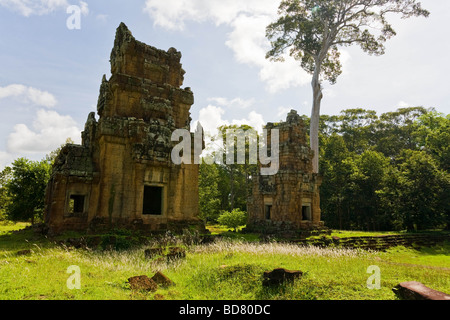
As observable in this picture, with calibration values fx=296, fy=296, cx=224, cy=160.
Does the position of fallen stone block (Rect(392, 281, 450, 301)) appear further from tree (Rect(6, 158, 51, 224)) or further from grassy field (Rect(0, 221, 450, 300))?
tree (Rect(6, 158, 51, 224))

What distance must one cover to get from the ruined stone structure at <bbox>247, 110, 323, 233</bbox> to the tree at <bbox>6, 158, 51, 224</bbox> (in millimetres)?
14307

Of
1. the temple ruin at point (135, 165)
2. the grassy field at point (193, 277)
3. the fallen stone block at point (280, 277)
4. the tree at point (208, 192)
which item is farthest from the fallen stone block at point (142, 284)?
the tree at point (208, 192)

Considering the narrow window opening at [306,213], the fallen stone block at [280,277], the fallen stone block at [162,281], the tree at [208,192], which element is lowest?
the fallen stone block at [162,281]

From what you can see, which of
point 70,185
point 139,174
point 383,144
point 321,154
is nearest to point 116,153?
point 139,174

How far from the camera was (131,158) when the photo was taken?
12648 mm

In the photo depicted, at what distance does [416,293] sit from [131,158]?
10853 millimetres

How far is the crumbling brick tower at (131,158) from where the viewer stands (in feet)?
39.9

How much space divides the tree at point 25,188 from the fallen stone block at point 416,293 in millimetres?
21465

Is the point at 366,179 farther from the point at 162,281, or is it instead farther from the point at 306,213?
the point at 162,281

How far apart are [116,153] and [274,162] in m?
9.53

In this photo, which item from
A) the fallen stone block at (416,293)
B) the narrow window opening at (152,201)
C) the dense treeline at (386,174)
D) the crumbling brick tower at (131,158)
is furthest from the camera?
the dense treeline at (386,174)

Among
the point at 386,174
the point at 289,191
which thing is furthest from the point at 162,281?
the point at 386,174

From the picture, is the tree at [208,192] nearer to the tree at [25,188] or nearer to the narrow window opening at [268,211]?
the narrow window opening at [268,211]

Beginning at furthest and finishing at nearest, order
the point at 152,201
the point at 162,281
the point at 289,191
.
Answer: the point at 289,191
the point at 152,201
the point at 162,281
